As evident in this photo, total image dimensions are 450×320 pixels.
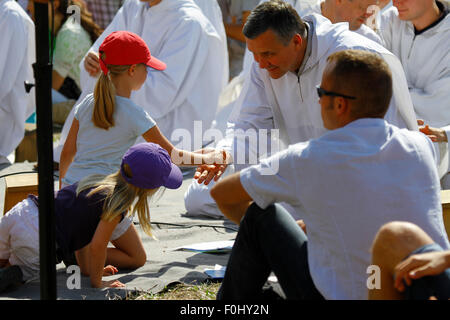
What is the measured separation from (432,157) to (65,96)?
6750mm

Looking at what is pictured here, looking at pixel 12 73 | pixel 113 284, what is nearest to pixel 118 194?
pixel 113 284

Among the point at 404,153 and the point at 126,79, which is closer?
the point at 404,153

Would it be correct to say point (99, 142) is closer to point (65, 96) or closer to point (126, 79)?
point (126, 79)

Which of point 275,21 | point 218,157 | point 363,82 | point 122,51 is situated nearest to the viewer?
point 363,82

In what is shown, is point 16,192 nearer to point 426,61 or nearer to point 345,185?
point 345,185

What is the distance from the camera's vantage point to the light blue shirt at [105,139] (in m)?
3.70

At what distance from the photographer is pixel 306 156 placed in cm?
228

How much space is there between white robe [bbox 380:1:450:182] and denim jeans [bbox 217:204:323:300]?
2.77 meters

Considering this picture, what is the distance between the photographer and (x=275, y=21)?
3414mm

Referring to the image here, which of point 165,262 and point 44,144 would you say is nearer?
point 44,144

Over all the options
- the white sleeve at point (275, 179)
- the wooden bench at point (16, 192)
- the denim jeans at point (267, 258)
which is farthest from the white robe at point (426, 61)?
the white sleeve at point (275, 179)

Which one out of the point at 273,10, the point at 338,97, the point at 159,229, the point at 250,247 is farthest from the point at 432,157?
the point at 159,229

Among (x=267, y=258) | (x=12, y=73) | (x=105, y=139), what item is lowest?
(x=267, y=258)

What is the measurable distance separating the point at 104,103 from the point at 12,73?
341cm
